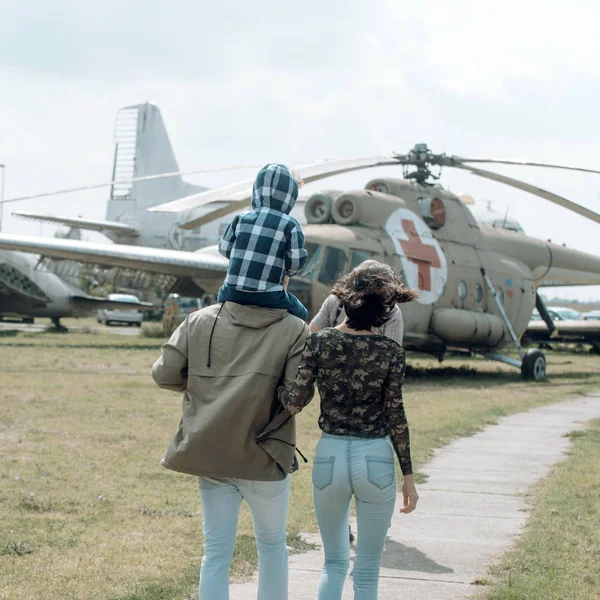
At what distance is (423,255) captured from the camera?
15.7m

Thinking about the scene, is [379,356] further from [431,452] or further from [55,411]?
[55,411]

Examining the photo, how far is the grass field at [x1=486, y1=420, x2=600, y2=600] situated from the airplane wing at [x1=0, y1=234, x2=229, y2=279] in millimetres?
11424

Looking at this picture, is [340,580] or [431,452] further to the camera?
[431,452]

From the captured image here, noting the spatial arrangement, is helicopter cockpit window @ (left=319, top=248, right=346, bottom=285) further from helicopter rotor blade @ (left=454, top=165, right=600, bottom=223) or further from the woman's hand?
the woman's hand

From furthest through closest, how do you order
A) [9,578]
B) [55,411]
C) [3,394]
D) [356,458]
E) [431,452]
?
[3,394]
[55,411]
[431,452]
[9,578]
[356,458]

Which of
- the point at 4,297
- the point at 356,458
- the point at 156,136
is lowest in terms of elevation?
the point at 4,297

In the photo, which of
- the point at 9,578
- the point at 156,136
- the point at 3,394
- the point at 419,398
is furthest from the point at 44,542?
the point at 156,136

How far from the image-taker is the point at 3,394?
37.2ft

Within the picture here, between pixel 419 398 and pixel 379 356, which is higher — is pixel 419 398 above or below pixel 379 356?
below

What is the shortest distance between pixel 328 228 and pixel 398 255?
1302 mm

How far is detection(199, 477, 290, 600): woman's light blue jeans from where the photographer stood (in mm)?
3611

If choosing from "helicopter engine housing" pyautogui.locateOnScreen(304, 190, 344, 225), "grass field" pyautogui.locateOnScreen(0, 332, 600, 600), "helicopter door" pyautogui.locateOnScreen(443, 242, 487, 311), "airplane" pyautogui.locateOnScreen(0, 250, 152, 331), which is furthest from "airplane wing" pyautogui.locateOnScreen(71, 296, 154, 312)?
"helicopter door" pyautogui.locateOnScreen(443, 242, 487, 311)

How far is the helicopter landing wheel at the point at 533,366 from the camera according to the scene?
55.1ft

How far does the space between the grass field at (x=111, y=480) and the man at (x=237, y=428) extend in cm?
90
